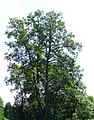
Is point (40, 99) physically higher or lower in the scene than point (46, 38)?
lower

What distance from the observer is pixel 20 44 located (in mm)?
44031

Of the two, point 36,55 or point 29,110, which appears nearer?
point 36,55

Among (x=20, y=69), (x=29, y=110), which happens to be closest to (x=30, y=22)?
(x=20, y=69)

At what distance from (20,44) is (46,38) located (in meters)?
3.41

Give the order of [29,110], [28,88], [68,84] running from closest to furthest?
[68,84] < [28,88] < [29,110]

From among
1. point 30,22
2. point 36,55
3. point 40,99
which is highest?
point 30,22

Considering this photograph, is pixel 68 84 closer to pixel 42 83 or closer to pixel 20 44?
pixel 42 83

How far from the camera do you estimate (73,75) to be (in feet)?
144

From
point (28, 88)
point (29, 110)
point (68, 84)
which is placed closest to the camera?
point (68, 84)

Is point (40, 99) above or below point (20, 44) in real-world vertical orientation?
below

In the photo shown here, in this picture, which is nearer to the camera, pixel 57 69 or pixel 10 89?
pixel 57 69

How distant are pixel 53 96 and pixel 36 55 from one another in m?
6.24

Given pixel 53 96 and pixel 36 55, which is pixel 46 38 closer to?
pixel 36 55

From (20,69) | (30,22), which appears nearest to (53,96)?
(20,69)
